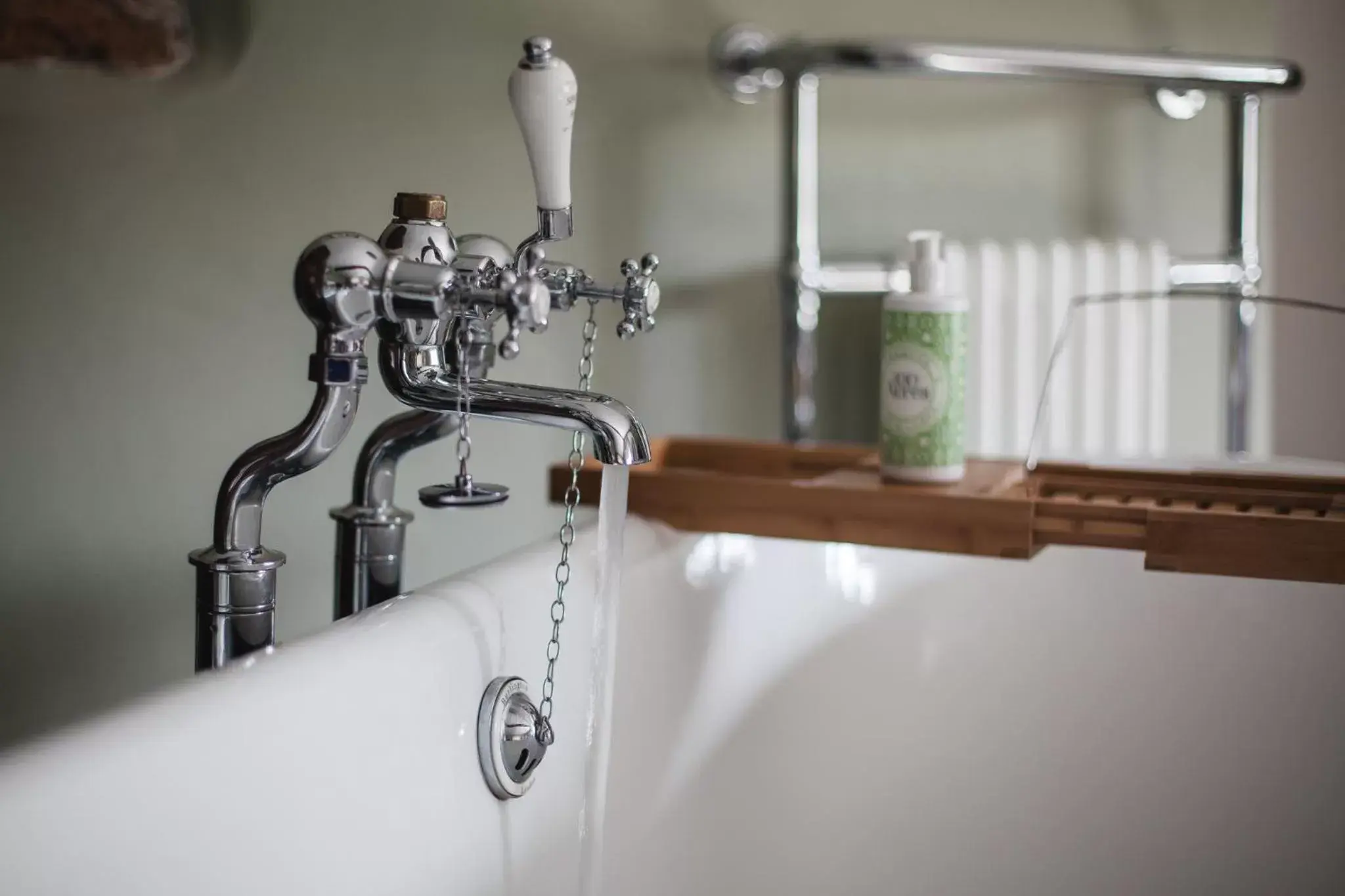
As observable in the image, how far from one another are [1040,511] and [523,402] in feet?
1.27

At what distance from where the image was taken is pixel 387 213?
51.9 inches

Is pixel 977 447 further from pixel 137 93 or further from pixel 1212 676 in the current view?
pixel 137 93

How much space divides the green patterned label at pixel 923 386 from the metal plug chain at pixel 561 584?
25 cm

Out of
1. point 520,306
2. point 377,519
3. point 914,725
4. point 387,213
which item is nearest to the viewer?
point 520,306

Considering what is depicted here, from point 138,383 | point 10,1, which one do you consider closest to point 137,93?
point 10,1

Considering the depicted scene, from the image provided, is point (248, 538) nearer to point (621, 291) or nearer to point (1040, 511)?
point (621, 291)

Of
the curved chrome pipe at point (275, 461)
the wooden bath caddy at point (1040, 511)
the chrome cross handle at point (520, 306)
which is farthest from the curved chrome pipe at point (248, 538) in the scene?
the wooden bath caddy at point (1040, 511)

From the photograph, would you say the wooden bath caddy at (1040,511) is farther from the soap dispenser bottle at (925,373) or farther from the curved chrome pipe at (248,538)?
the curved chrome pipe at (248,538)

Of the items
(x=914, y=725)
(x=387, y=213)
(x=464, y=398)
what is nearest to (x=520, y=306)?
(x=464, y=398)

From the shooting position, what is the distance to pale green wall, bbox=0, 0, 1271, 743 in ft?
3.75

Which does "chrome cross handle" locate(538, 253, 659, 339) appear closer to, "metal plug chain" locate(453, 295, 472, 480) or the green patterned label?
"metal plug chain" locate(453, 295, 472, 480)

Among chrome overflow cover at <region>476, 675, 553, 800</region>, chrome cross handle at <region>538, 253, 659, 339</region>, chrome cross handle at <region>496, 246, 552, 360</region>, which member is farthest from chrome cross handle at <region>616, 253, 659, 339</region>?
chrome overflow cover at <region>476, 675, 553, 800</region>

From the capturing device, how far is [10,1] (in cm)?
106

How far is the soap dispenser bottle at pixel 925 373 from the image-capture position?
0.92m
